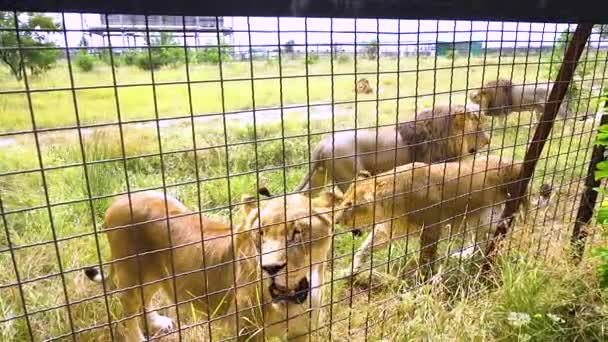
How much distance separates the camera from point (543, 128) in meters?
3.77

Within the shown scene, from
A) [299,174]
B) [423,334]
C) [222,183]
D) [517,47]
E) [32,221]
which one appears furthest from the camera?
[299,174]

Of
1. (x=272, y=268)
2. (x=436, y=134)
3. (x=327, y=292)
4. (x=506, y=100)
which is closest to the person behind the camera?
(x=272, y=268)

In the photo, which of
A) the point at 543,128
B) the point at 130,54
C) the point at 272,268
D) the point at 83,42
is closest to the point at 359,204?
the point at 543,128

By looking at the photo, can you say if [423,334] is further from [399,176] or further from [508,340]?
[399,176]

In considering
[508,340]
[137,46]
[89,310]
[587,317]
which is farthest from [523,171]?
[89,310]

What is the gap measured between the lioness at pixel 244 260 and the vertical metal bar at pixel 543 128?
60.6 inches

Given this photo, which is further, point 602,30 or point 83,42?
point 602,30

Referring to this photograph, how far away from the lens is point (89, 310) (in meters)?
3.46

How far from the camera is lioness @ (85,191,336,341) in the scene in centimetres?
274

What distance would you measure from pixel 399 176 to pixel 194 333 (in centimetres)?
232

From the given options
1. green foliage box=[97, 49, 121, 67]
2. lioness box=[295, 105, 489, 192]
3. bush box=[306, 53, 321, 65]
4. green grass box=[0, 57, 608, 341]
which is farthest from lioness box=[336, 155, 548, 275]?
green foliage box=[97, 49, 121, 67]

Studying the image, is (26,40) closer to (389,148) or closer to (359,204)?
(359,204)

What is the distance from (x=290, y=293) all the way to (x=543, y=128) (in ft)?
7.58

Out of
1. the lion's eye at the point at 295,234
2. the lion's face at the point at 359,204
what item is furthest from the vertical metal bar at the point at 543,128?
the lion's eye at the point at 295,234
